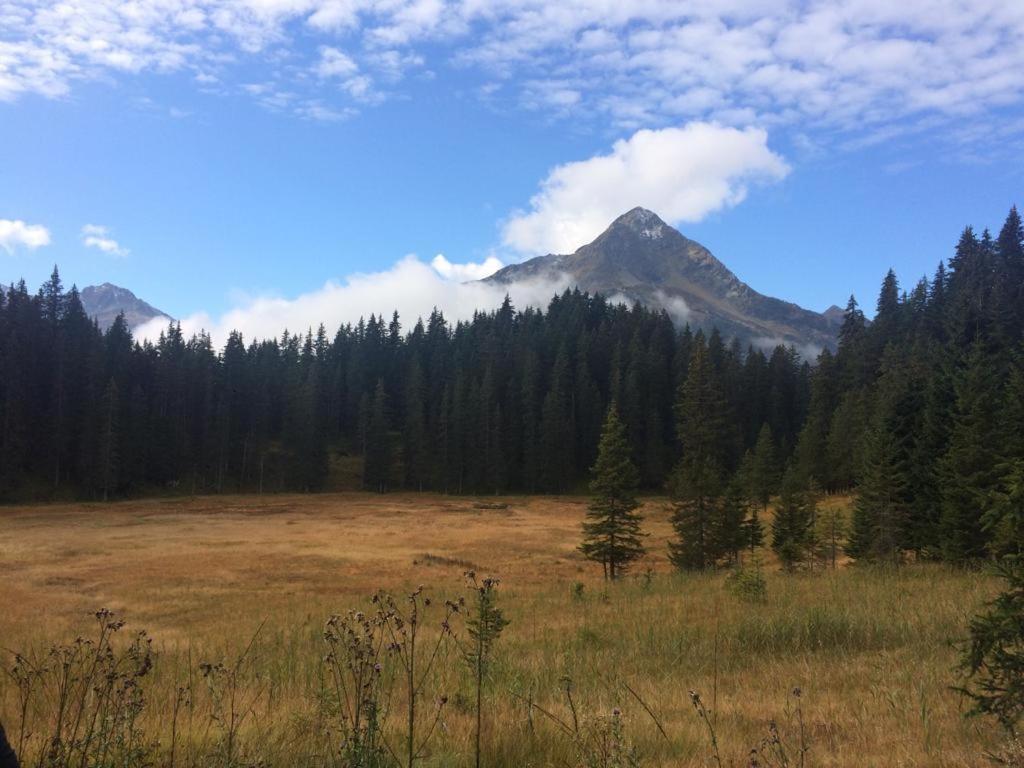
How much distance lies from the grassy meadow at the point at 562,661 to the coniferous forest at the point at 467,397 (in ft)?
126

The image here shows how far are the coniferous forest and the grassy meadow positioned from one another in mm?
38447

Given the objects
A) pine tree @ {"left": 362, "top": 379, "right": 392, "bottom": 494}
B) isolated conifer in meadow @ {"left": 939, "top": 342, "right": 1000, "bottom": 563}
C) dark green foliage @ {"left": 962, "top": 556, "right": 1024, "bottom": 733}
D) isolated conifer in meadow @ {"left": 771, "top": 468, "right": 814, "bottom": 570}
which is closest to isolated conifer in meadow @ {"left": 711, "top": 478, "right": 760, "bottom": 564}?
isolated conifer in meadow @ {"left": 771, "top": 468, "right": 814, "bottom": 570}

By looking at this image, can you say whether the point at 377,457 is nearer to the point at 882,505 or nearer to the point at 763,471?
the point at 763,471

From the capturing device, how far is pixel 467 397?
94.9m

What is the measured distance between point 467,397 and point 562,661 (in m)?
86.5

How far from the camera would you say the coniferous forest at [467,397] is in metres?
68.2

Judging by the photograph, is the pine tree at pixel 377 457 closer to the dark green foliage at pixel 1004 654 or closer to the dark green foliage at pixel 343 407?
the dark green foliage at pixel 343 407

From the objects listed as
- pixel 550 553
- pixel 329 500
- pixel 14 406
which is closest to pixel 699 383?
pixel 550 553

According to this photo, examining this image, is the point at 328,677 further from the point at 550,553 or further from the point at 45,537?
the point at 45,537

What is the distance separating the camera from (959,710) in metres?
5.40

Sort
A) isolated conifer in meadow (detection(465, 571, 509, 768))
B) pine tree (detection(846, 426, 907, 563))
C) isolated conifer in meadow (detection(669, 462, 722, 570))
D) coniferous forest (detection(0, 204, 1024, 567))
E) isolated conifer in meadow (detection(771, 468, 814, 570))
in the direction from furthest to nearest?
coniferous forest (detection(0, 204, 1024, 567)) → isolated conifer in meadow (detection(771, 468, 814, 570)) → isolated conifer in meadow (detection(669, 462, 722, 570)) → pine tree (detection(846, 426, 907, 563)) → isolated conifer in meadow (detection(465, 571, 509, 768))

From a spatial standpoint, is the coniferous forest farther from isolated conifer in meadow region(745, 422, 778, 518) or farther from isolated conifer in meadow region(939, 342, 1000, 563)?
isolated conifer in meadow region(939, 342, 1000, 563)

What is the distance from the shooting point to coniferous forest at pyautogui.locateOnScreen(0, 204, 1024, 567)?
224ft

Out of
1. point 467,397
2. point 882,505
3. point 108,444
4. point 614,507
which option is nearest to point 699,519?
point 614,507
